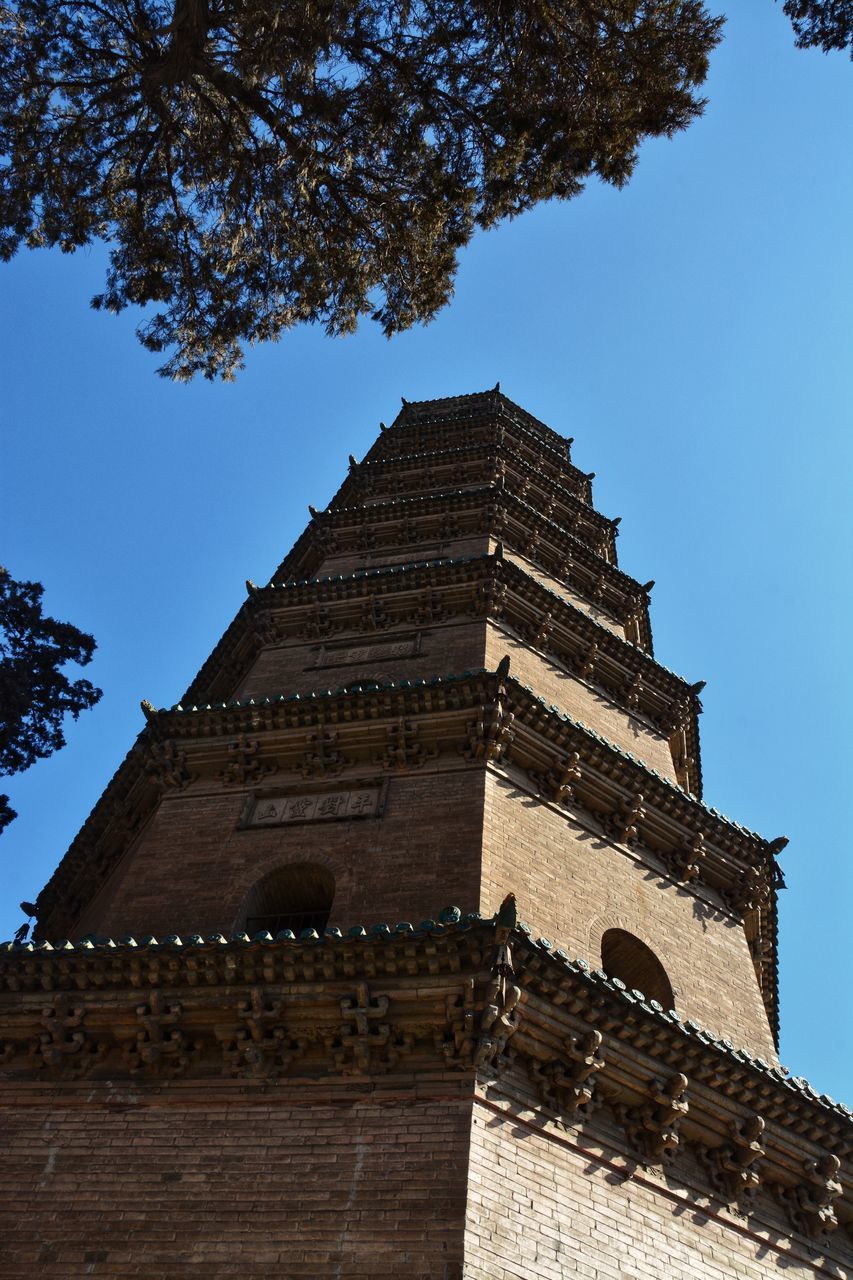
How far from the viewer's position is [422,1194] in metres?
6.79

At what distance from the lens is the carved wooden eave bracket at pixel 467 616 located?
16.0m

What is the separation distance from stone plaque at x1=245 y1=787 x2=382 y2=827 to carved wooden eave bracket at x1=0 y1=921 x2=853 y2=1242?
9.45 feet

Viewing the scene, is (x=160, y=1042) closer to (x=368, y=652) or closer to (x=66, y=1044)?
(x=66, y=1044)

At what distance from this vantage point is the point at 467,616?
51.7 feet

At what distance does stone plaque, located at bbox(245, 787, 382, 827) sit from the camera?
11086 mm

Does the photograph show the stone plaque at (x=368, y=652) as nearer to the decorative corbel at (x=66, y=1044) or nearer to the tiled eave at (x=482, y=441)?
the decorative corbel at (x=66, y=1044)

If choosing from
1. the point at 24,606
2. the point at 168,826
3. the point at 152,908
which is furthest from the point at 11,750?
the point at 152,908

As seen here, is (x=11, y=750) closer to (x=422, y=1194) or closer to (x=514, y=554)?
(x=514, y=554)

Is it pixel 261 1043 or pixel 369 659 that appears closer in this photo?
pixel 261 1043

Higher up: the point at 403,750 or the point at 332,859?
the point at 403,750

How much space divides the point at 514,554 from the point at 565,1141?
1276 cm

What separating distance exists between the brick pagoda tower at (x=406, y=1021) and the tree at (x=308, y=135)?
16.4 feet

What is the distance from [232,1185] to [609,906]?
5026 millimetres

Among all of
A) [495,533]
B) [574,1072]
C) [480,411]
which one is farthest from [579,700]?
[480,411]
